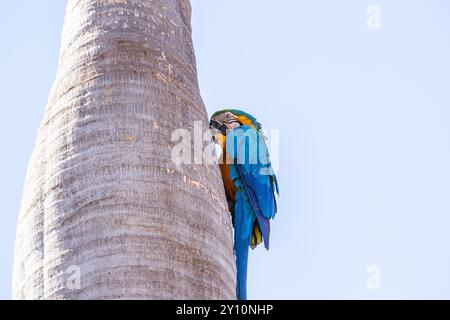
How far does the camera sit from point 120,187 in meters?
3.87

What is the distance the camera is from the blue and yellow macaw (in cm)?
579

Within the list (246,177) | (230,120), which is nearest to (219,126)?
(230,120)

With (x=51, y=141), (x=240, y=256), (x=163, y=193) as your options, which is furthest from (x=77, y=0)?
(x=240, y=256)

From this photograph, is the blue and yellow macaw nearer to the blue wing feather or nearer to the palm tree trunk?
the blue wing feather

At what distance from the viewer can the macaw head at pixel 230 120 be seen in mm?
6332

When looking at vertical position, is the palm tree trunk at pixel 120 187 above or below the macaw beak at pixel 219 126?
below

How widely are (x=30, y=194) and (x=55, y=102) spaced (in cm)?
48

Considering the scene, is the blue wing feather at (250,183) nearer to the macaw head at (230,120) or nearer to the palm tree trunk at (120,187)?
the macaw head at (230,120)

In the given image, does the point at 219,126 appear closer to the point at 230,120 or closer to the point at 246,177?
the point at 230,120

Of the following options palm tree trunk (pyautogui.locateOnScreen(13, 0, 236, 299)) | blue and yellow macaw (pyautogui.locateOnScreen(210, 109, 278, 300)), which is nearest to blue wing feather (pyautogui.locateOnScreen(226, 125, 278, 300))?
blue and yellow macaw (pyautogui.locateOnScreen(210, 109, 278, 300))

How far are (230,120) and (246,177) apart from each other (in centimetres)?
57

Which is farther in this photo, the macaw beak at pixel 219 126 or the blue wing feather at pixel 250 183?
the macaw beak at pixel 219 126

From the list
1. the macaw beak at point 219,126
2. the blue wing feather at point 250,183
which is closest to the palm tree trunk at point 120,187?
the blue wing feather at point 250,183

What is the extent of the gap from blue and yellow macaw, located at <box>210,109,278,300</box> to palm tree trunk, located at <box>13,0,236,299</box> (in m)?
1.42
